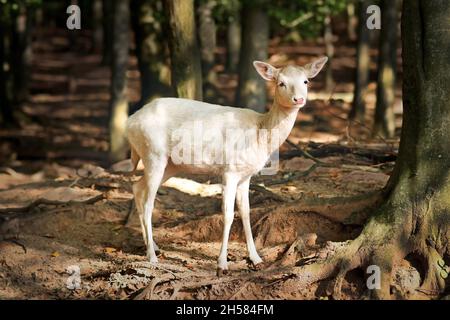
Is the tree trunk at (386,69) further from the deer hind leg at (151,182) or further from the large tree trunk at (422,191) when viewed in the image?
the deer hind leg at (151,182)

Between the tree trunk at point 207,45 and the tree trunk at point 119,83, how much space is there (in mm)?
4421

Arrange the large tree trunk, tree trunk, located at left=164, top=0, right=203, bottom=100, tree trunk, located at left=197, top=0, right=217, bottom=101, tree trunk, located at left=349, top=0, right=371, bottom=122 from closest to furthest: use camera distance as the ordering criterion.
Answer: the large tree trunk
tree trunk, located at left=164, top=0, right=203, bottom=100
tree trunk, located at left=349, top=0, right=371, bottom=122
tree trunk, located at left=197, top=0, right=217, bottom=101

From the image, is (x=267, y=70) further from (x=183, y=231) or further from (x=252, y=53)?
(x=252, y=53)

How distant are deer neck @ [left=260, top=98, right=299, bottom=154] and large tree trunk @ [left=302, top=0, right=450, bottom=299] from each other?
4.19ft

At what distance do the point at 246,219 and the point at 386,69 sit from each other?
1054cm

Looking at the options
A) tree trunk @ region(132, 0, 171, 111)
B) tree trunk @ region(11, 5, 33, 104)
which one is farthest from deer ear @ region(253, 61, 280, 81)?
tree trunk @ region(11, 5, 33, 104)

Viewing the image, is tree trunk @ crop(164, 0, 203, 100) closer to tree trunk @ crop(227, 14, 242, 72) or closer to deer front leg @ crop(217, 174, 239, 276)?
deer front leg @ crop(217, 174, 239, 276)

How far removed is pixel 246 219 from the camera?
327 inches

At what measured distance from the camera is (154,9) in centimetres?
2006

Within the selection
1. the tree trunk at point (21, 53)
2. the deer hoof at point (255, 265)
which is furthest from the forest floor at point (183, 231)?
the tree trunk at point (21, 53)

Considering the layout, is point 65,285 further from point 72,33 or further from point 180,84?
point 72,33

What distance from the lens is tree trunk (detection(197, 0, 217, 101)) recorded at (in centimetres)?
2116

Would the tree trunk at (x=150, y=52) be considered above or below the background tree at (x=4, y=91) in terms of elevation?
above

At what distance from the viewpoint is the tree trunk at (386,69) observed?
17.1 metres
